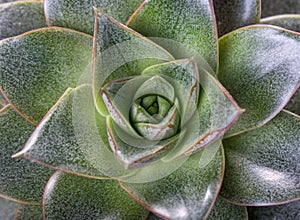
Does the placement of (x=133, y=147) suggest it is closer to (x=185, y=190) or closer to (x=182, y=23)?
(x=185, y=190)

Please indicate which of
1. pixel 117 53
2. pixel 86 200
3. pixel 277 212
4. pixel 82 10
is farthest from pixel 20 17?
pixel 277 212

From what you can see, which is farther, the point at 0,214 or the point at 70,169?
the point at 0,214

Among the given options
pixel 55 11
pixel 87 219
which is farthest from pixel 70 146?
pixel 55 11

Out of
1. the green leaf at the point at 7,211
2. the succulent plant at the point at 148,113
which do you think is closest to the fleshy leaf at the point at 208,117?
the succulent plant at the point at 148,113

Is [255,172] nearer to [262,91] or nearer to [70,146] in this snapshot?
[262,91]

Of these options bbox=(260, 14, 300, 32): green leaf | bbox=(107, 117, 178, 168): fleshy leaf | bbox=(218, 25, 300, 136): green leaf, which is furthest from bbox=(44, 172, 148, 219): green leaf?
bbox=(260, 14, 300, 32): green leaf

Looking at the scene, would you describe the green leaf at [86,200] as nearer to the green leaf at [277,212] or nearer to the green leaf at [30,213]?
the green leaf at [30,213]
